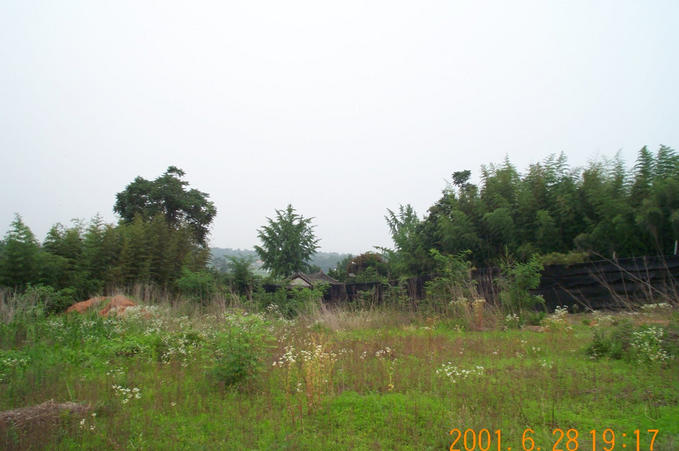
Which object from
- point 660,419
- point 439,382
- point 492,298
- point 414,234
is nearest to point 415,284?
point 492,298

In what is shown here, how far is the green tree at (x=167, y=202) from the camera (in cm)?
2522

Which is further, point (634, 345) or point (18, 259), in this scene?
point (18, 259)

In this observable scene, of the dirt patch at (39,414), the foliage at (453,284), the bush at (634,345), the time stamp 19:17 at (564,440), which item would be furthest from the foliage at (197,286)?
the time stamp 19:17 at (564,440)

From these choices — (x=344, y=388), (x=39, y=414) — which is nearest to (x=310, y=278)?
(x=344, y=388)

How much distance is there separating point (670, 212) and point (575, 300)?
2.44 meters

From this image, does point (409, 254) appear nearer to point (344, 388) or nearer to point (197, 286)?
point (197, 286)

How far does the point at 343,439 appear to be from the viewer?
280 centimetres

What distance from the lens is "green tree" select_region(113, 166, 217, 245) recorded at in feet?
82.7

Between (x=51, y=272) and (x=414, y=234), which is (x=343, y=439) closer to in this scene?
(x=51, y=272)

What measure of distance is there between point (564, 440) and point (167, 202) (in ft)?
87.1

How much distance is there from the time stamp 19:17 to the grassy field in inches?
0.5

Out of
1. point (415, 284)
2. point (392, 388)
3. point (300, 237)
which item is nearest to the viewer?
point (392, 388)

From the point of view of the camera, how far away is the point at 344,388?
3949 millimetres

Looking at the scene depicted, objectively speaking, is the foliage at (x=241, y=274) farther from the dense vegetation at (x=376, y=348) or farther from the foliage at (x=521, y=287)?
the foliage at (x=521, y=287)
